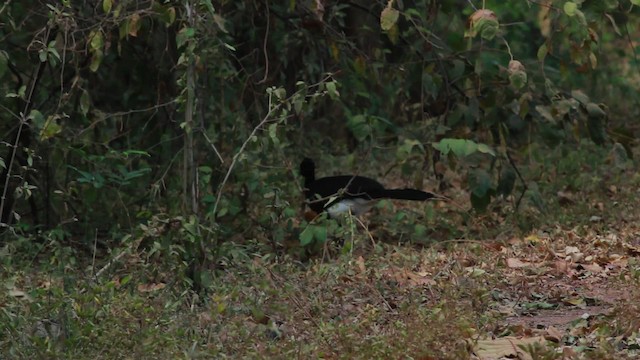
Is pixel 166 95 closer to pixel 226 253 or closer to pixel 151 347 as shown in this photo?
pixel 226 253

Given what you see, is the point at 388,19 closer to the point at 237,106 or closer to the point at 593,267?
the point at 593,267

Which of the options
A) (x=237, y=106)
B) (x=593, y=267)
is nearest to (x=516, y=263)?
(x=593, y=267)

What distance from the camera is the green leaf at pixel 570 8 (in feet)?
18.5

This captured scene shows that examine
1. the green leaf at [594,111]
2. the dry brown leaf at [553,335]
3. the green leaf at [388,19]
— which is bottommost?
the green leaf at [594,111]

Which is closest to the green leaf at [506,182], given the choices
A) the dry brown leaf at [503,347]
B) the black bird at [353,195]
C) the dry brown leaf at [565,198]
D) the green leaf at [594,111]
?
the black bird at [353,195]

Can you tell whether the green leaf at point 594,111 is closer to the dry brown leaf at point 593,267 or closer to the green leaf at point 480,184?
the green leaf at point 480,184

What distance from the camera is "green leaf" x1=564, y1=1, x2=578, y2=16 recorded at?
563 cm

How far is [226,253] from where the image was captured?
5.34 meters

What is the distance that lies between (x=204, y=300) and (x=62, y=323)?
0.99 meters

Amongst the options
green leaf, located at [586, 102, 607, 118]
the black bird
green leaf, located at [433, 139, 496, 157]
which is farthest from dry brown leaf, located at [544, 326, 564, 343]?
green leaf, located at [586, 102, 607, 118]

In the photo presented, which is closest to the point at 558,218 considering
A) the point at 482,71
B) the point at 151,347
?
the point at 482,71

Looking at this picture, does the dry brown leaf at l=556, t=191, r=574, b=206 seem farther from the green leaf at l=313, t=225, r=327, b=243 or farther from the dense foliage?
the green leaf at l=313, t=225, r=327, b=243

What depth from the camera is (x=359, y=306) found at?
4941 mm

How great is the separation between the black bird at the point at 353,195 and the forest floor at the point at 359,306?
0.60 m
